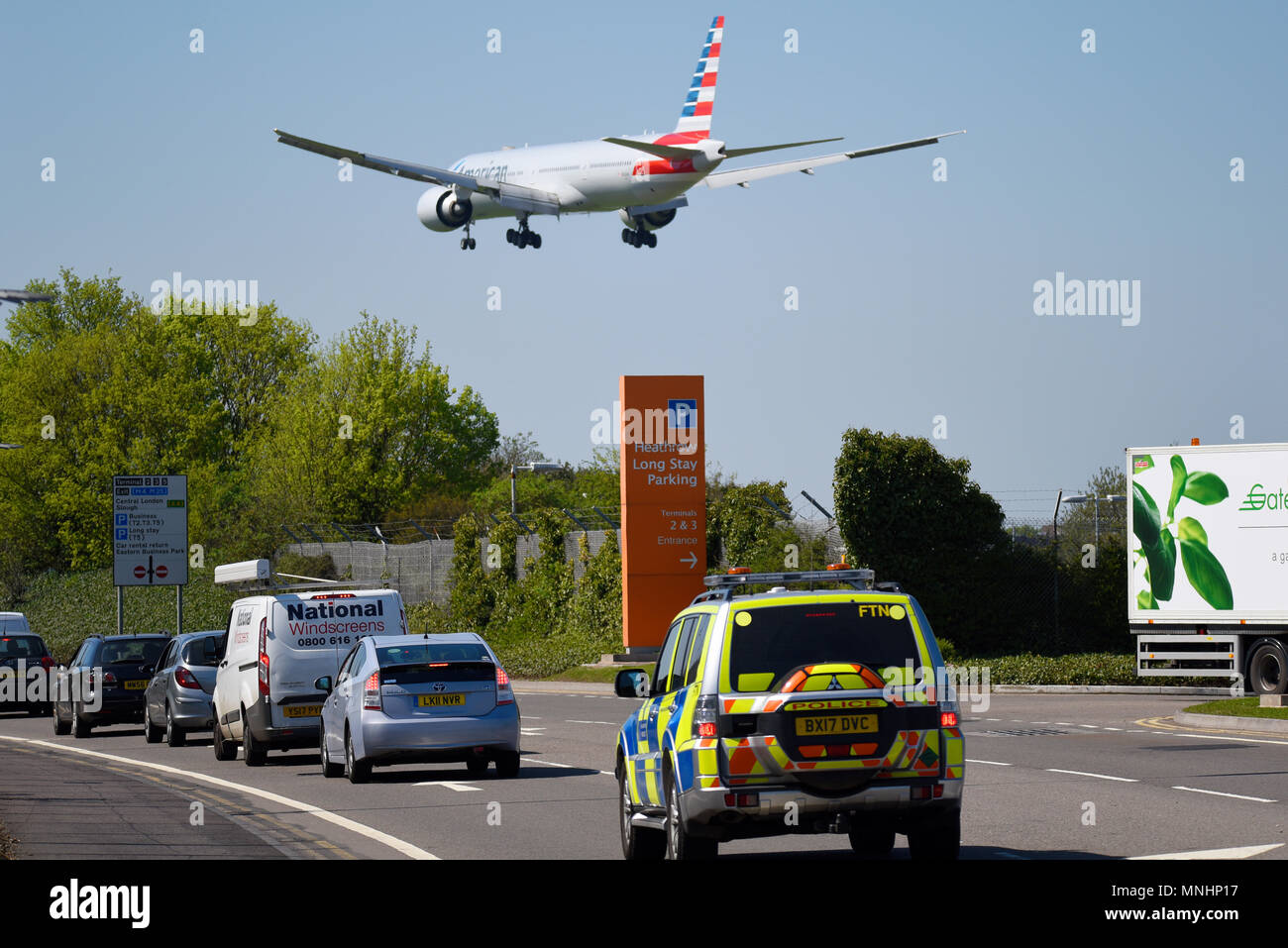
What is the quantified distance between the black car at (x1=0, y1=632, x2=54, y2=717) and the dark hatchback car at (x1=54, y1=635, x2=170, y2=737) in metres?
5.27

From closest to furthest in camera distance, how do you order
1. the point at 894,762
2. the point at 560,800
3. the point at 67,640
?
the point at 894,762
the point at 560,800
the point at 67,640

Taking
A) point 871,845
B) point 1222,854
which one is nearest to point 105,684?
point 871,845

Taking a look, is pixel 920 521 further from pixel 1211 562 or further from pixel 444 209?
pixel 444 209

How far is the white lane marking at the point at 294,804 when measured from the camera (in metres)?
13.1

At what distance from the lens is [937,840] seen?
1092 cm

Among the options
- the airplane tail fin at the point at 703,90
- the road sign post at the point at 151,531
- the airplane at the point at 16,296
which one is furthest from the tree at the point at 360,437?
the airplane at the point at 16,296

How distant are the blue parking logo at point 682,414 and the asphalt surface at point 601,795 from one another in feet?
51.7

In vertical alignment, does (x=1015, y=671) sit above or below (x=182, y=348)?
below

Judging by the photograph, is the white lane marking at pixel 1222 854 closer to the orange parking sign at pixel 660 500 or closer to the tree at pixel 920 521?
the tree at pixel 920 521

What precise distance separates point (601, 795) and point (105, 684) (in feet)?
52.0
